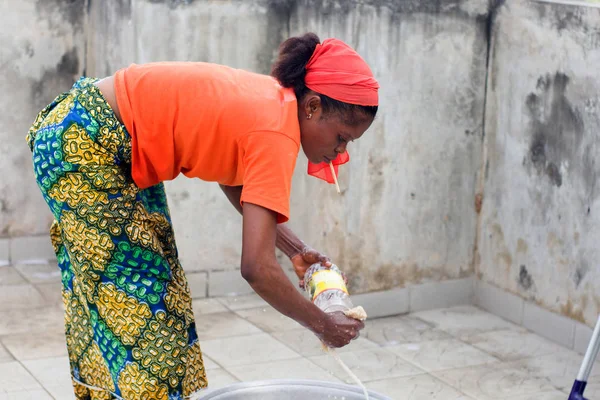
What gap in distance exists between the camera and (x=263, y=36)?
511 centimetres

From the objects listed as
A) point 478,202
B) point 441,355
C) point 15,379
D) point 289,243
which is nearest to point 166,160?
point 289,243

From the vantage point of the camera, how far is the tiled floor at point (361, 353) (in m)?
4.22

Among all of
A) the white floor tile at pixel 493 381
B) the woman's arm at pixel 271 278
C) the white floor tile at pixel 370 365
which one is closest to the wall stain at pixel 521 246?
the white floor tile at pixel 493 381

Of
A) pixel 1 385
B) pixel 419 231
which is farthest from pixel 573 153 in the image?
pixel 1 385

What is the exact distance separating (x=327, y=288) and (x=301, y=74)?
638mm

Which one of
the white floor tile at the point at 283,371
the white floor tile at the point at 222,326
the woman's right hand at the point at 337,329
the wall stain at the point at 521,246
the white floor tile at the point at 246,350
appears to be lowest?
the white floor tile at the point at 222,326

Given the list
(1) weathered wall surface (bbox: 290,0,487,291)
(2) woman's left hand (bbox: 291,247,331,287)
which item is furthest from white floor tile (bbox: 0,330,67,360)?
(2) woman's left hand (bbox: 291,247,331,287)

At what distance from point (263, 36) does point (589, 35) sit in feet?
5.51

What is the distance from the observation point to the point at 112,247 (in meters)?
2.69

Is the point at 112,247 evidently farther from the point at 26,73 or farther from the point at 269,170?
the point at 26,73

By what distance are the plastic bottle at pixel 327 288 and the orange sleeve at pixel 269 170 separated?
1.19ft

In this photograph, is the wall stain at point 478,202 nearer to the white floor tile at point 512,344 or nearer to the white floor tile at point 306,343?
the white floor tile at point 512,344

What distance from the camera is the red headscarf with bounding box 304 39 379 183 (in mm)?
2562

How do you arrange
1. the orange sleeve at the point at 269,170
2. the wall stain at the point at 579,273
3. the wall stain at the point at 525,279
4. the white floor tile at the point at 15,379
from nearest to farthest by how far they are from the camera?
the orange sleeve at the point at 269,170 < the white floor tile at the point at 15,379 < the wall stain at the point at 579,273 < the wall stain at the point at 525,279
